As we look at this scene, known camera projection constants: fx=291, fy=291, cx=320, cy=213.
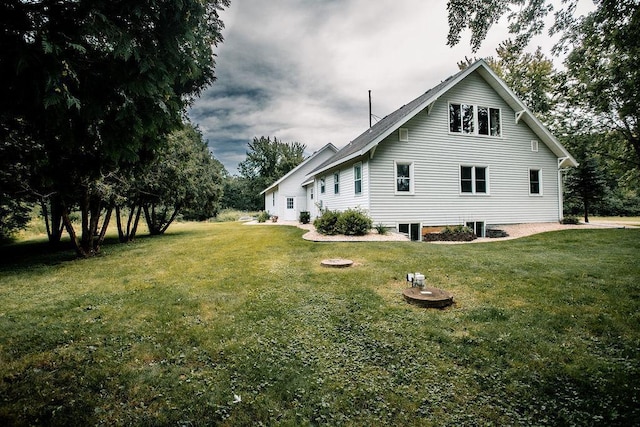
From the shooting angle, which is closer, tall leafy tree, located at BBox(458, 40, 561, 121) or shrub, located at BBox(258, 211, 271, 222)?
tall leafy tree, located at BBox(458, 40, 561, 121)

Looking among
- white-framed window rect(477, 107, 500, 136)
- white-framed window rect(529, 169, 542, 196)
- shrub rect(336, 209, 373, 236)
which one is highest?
white-framed window rect(477, 107, 500, 136)

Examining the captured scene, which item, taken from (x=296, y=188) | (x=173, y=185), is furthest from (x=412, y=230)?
(x=296, y=188)

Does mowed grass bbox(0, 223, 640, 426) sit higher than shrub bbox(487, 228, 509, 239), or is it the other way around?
shrub bbox(487, 228, 509, 239)

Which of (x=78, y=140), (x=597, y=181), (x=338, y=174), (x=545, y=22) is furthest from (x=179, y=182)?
(x=597, y=181)

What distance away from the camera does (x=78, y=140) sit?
336 centimetres

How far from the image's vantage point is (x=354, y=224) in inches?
470

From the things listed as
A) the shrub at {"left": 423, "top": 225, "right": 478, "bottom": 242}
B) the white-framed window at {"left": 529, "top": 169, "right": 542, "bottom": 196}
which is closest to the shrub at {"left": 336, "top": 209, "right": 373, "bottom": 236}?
the shrub at {"left": 423, "top": 225, "right": 478, "bottom": 242}

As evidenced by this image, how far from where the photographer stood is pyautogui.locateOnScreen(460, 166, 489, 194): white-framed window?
46.6 ft

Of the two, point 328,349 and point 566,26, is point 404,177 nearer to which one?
point 566,26

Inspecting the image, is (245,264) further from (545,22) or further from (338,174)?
(338,174)

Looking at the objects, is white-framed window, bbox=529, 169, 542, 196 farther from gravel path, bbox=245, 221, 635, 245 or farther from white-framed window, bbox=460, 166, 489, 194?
white-framed window, bbox=460, 166, 489, 194

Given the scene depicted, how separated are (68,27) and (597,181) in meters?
30.6

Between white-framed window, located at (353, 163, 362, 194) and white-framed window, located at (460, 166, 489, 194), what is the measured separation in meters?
4.98

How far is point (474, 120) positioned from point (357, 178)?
20.9 feet
